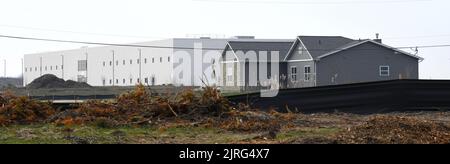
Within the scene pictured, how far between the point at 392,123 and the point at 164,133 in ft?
13.2

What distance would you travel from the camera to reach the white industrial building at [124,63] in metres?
75.3

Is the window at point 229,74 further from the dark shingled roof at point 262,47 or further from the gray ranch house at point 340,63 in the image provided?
the gray ranch house at point 340,63

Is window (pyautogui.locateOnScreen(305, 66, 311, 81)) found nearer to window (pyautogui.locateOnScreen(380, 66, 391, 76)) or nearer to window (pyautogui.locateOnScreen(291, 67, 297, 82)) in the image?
window (pyautogui.locateOnScreen(291, 67, 297, 82))

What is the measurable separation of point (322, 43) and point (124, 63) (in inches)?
1577

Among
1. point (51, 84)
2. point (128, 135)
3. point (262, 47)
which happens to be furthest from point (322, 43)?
point (128, 135)

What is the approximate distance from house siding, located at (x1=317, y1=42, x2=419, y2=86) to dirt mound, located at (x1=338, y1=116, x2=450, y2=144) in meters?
39.0

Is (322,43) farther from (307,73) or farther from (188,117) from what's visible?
(188,117)

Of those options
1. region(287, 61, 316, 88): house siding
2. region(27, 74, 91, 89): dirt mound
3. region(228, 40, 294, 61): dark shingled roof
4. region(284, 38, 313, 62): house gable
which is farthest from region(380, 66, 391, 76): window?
region(27, 74, 91, 89): dirt mound

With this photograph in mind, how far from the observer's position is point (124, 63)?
8700cm

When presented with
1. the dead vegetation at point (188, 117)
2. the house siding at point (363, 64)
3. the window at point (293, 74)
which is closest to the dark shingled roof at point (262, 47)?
the window at point (293, 74)

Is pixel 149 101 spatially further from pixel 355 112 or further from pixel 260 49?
pixel 260 49

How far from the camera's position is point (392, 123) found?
10.9 metres

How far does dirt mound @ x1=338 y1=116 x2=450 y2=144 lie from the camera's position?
372 inches
